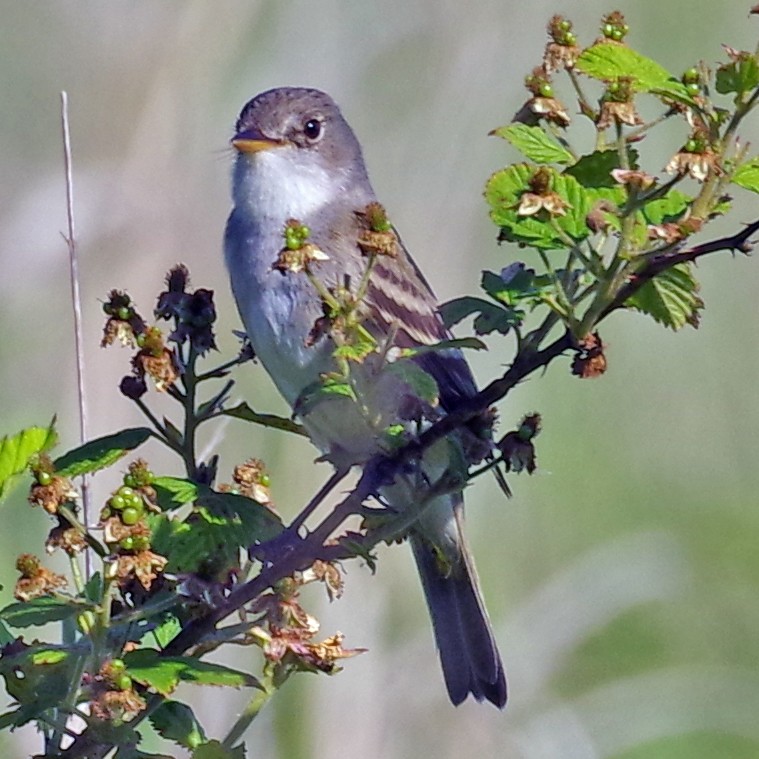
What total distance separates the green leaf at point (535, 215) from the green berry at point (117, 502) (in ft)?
1.58

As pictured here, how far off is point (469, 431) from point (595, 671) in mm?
2492

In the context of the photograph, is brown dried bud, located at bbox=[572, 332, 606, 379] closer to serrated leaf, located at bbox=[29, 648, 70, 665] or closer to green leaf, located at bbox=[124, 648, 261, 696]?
green leaf, located at bbox=[124, 648, 261, 696]

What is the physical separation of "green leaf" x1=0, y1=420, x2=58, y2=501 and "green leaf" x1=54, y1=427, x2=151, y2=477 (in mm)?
66

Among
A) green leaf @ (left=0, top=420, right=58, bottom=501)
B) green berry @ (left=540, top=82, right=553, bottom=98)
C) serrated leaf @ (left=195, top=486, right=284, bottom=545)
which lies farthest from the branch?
green leaf @ (left=0, top=420, right=58, bottom=501)

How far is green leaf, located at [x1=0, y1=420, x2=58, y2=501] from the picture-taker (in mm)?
1594

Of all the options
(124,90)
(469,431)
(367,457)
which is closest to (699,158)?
(469,431)

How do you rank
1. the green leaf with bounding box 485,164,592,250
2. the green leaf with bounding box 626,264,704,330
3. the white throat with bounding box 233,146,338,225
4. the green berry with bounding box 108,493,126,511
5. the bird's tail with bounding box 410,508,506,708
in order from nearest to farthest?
1. the green berry with bounding box 108,493,126,511
2. the green leaf with bounding box 485,164,592,250
3. the green leaf with bounding box 626,264,704,330
4. the white throat with bounding box 233,146,338,225
5. the bird's tail with bounding box 410,508,506,708

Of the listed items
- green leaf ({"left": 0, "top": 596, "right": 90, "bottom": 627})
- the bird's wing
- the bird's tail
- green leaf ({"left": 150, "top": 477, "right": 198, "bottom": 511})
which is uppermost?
the bird's wing

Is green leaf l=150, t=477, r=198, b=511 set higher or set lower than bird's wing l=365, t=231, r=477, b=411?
lower

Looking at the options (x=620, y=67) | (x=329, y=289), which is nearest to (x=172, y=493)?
(x=620, y=67)

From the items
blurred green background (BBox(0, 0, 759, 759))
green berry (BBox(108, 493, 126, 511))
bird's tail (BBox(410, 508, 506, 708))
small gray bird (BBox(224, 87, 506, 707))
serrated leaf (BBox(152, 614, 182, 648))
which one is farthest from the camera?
blurred green background (BBox(0, 0, 759, 759))

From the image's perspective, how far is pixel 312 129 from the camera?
3.42 m

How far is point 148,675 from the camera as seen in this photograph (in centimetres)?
152

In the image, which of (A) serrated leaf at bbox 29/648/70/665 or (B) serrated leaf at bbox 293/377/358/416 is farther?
(B) serrated leaf at bbox 293/377/358/416
